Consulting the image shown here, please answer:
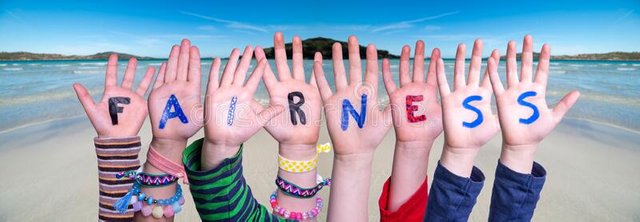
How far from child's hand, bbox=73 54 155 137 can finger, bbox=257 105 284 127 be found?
886mm

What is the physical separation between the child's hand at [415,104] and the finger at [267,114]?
459 millimetres

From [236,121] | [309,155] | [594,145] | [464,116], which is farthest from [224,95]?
[594,145]

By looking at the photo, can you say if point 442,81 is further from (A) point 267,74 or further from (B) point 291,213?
(B) point 291,213

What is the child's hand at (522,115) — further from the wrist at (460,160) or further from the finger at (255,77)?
the finger at (255,77)

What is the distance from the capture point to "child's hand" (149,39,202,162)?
1.58 metres

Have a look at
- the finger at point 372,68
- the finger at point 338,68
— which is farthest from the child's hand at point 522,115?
the finger at point 338,68

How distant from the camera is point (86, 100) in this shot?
1.78m

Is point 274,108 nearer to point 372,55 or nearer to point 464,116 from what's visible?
point 372,55

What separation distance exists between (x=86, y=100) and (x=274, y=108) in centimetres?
103

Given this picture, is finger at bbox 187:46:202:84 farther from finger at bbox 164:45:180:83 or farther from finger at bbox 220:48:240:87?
finger at bbox 220:48:240:87

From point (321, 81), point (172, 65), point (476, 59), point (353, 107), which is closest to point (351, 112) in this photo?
point (353, 107)

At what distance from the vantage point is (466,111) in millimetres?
1308

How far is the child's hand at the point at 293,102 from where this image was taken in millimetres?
1449

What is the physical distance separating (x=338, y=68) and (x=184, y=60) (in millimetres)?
685
